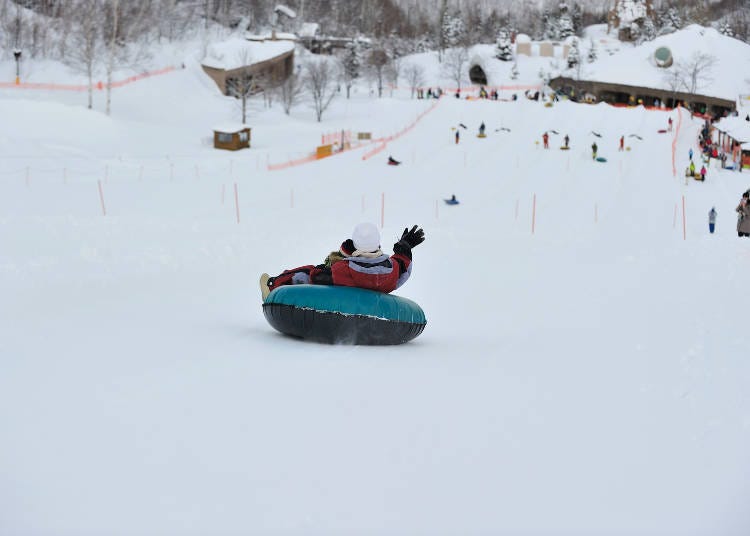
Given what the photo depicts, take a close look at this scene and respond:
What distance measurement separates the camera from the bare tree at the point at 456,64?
90.3m

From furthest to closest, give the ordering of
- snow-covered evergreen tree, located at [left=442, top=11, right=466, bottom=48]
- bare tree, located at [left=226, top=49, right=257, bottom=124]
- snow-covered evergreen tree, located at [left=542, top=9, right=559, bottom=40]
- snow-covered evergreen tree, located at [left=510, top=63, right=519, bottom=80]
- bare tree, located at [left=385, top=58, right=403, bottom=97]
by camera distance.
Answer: snow-covered evergreen tree, located at [left=542, top=9, right=559, bottom=40]
snow-covered evergreen tree, located at [left=442, top=11, right=466, bottom=48]
snow-covered evergreen tree, located at [left=510, top=63, right=519, bottom=80]
bare tree, located at [left=385, top=58, right=403, bottom=97]
bare tree, located at [left=226, top=49, right=257, bottom=124]

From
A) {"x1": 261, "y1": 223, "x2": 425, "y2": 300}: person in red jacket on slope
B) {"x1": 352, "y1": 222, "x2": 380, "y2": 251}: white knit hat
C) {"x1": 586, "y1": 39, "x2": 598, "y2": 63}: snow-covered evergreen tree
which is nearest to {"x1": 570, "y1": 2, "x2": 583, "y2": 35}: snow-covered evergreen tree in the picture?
{"x1": 586, "y1": 39, "x2": 598, "y2": 63}: snow-covered evergreen tree

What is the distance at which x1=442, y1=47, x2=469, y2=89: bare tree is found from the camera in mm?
90312

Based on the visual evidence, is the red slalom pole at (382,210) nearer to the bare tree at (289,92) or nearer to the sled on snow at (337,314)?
the sled on snow at (337,314)

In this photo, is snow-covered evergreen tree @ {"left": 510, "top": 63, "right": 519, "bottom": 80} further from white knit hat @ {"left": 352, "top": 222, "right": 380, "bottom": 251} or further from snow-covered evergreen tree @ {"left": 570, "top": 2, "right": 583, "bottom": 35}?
white knit hat @ {"left": 352, "top": 222, "right": 380, "bottom": 251}

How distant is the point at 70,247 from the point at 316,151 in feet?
90.1

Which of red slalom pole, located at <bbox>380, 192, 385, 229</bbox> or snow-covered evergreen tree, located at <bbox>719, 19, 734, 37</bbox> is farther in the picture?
snow-covered evergreen tree, located at <bbox>719, 19, 734, 37</bbox>

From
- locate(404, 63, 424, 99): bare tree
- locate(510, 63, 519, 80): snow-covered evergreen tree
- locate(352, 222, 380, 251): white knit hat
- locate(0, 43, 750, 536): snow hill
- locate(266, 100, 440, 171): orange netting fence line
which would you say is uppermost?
locate(510, 63, 519, 80): snow-covered evergreen tree

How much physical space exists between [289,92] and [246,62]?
7335mm

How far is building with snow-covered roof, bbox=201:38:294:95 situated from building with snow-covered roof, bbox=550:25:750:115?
2736 cm

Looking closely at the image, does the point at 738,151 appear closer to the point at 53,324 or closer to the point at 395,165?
the point at 395,165

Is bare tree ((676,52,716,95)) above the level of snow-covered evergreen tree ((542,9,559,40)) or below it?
below

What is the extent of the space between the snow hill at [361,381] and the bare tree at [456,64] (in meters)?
64.9

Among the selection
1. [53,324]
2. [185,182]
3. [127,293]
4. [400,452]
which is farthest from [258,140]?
[400,452]
